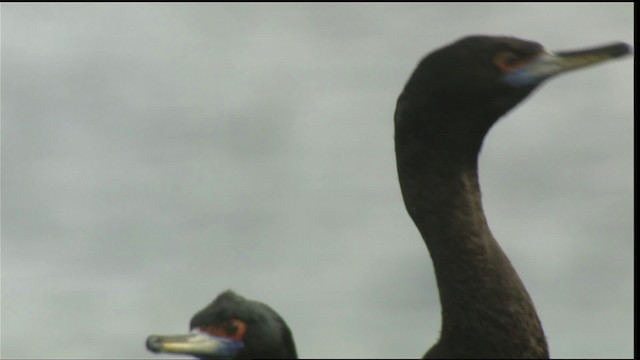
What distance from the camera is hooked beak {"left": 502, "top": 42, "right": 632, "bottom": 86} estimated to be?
6586 millimetres

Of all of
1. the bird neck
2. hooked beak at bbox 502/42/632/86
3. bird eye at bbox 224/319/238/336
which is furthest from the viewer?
bird eye at bbox 224/319/238/336

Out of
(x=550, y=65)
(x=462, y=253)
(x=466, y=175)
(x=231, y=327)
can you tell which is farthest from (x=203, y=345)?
(x=550, y=65)

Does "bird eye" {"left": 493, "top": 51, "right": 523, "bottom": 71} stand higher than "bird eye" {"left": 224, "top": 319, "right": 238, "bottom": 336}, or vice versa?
"bird eye" {"left": 493, "top": 51, "right": 523, "bottom": 71}

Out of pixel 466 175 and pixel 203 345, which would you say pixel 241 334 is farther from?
pixel 466 175

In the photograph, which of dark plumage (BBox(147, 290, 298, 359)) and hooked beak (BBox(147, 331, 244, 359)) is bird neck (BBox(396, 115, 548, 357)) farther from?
hooked beak (BBox(147, 331, 244, 359))

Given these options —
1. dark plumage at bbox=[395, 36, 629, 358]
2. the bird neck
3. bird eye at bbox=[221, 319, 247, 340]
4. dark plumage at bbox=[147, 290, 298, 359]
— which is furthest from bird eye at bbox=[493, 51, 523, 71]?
bird eye at bbox=[221, 319, 247, 340]

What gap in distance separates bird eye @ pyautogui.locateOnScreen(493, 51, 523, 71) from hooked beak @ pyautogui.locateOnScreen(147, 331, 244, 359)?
2.79 m

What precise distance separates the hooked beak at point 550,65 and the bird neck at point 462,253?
0.52 metres

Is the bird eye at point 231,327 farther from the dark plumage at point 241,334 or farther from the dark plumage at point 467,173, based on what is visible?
the dark plumage at point 467,173

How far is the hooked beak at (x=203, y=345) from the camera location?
282 inches

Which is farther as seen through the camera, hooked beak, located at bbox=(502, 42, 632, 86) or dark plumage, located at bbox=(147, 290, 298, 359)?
dark plumage, located at bbox=(147, 290, 298, 359)

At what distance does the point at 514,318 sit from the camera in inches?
251

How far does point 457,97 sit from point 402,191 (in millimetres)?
861

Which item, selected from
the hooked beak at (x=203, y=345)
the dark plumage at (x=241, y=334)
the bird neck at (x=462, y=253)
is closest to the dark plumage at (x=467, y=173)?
the bird neck at (x=462, y=253)
